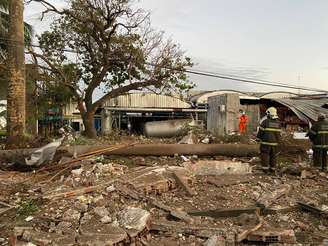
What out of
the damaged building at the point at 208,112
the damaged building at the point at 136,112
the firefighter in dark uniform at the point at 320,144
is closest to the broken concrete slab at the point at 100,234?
the firefighter in dark uniform at the point at 320,144

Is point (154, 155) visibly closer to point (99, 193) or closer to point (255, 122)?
point (99, 193)

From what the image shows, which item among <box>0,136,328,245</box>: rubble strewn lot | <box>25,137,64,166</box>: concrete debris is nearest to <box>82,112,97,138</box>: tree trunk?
<box>25,137,64,166</box>: concrete debris

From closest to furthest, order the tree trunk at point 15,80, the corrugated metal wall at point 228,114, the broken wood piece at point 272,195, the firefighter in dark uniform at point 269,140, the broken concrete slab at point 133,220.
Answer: the broken concrete slab at point 133,220 → the broken wood piece at point 272,195 → the firefighter in dark uniform at point 269,140 → the tree trunk at point 15,80 → the corrugated metal wall at point 228,114

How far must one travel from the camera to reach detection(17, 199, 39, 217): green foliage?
6.16m

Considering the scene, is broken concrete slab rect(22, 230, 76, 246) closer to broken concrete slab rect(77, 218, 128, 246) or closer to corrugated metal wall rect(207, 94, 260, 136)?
broken concrete slab rect(77, 218, 128, 246)

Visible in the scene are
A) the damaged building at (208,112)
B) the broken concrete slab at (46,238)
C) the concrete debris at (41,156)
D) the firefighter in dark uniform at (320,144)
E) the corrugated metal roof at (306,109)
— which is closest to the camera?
the broken concrete slab at (46,238)

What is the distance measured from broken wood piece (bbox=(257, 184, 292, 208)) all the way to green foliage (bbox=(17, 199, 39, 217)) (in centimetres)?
365

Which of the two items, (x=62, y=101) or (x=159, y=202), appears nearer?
(x=159, y=202)

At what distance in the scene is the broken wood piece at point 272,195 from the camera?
23.3ft

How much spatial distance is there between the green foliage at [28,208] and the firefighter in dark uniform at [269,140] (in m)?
5.17

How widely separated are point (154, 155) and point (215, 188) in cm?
280

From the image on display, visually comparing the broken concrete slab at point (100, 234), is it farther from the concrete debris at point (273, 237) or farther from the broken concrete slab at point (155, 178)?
the concrete debris at point (273, 237)

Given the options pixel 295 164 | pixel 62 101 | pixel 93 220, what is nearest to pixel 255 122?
pixel 295 164

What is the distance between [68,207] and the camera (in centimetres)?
633
